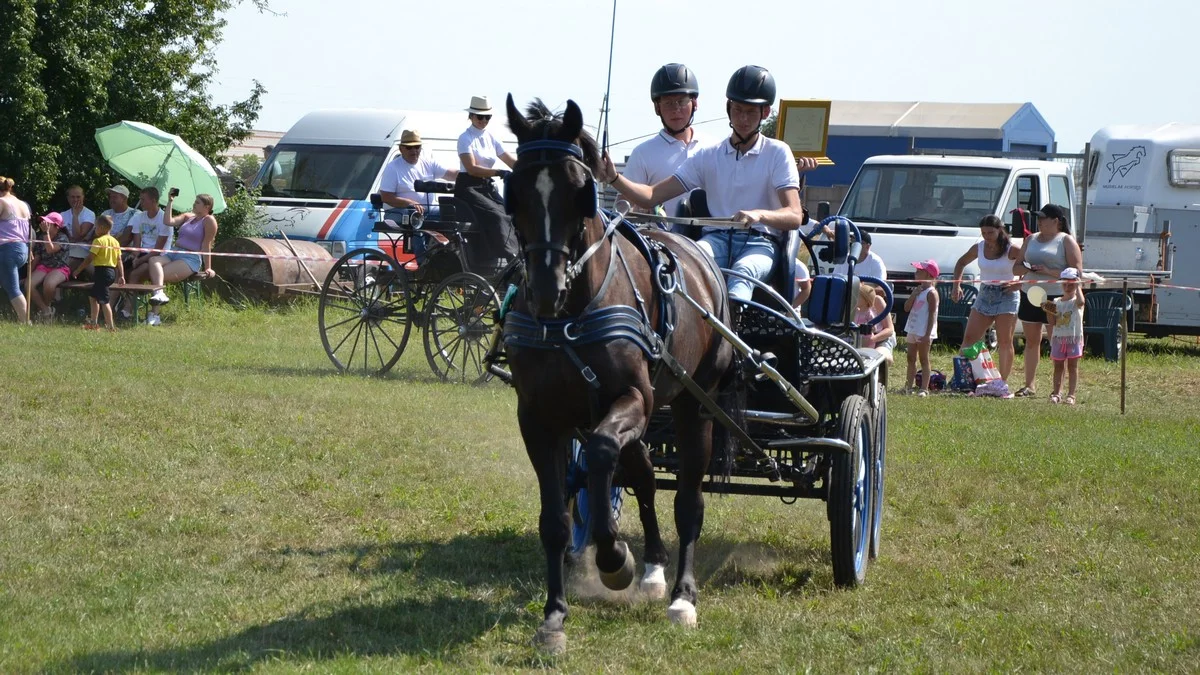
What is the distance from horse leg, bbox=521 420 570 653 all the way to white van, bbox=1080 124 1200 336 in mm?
14869

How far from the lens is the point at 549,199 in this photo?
190 inches

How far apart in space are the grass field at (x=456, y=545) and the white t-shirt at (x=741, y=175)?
1721 millimetres

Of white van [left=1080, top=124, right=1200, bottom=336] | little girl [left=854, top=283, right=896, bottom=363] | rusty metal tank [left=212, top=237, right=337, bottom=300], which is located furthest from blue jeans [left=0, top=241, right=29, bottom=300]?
white van [left=1080, top=124, right=1200, bottom=336]

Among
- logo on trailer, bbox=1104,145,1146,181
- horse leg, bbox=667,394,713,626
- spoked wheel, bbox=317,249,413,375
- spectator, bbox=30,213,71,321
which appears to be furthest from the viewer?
logo on trailer, bbox=1104,145,1146,181

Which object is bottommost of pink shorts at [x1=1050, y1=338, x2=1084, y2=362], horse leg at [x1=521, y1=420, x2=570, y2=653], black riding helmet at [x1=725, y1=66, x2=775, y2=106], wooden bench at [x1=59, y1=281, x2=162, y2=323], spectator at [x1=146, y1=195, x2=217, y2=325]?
horse leg at [x1=521, y1=420, x2=570, y2=653]

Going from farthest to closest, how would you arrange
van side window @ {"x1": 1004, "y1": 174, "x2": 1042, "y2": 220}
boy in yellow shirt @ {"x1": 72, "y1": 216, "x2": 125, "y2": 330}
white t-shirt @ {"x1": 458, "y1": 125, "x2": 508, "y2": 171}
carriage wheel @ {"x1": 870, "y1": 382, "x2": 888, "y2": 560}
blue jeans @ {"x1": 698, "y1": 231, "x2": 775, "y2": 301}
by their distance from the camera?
van side window @ {"x1": 1004, "y1": 174, "x2": 1042, "y2": 220} → boy in yellow shirt @ {"x1": 72, "y1": 216, "x2": 125, "y2": 330} → white t-shirt @ {"x1": 458, "y1": 125, "x2": 508, "y2": 171} → carriage wheel @ {"x1": 870, "y1": 382, "x2": 888, "y2": 560} → blue jeans @ {"x1": 698, "y1": 231, "x2": 775, "y2": 301}

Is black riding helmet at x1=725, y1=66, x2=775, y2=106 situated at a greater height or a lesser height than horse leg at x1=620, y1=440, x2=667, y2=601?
greater

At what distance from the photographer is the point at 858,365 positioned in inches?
251

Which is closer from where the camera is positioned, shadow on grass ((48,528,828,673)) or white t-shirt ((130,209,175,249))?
shadow on grass ((48,528,828,673))

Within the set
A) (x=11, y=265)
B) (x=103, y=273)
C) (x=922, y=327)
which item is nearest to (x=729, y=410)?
(x=922, y=327)

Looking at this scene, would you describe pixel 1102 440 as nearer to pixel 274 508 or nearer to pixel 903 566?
pixel 903 566

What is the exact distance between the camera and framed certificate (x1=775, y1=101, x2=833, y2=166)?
528 inches

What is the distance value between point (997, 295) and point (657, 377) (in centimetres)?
951

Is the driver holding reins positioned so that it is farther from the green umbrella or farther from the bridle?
the green umbrella
